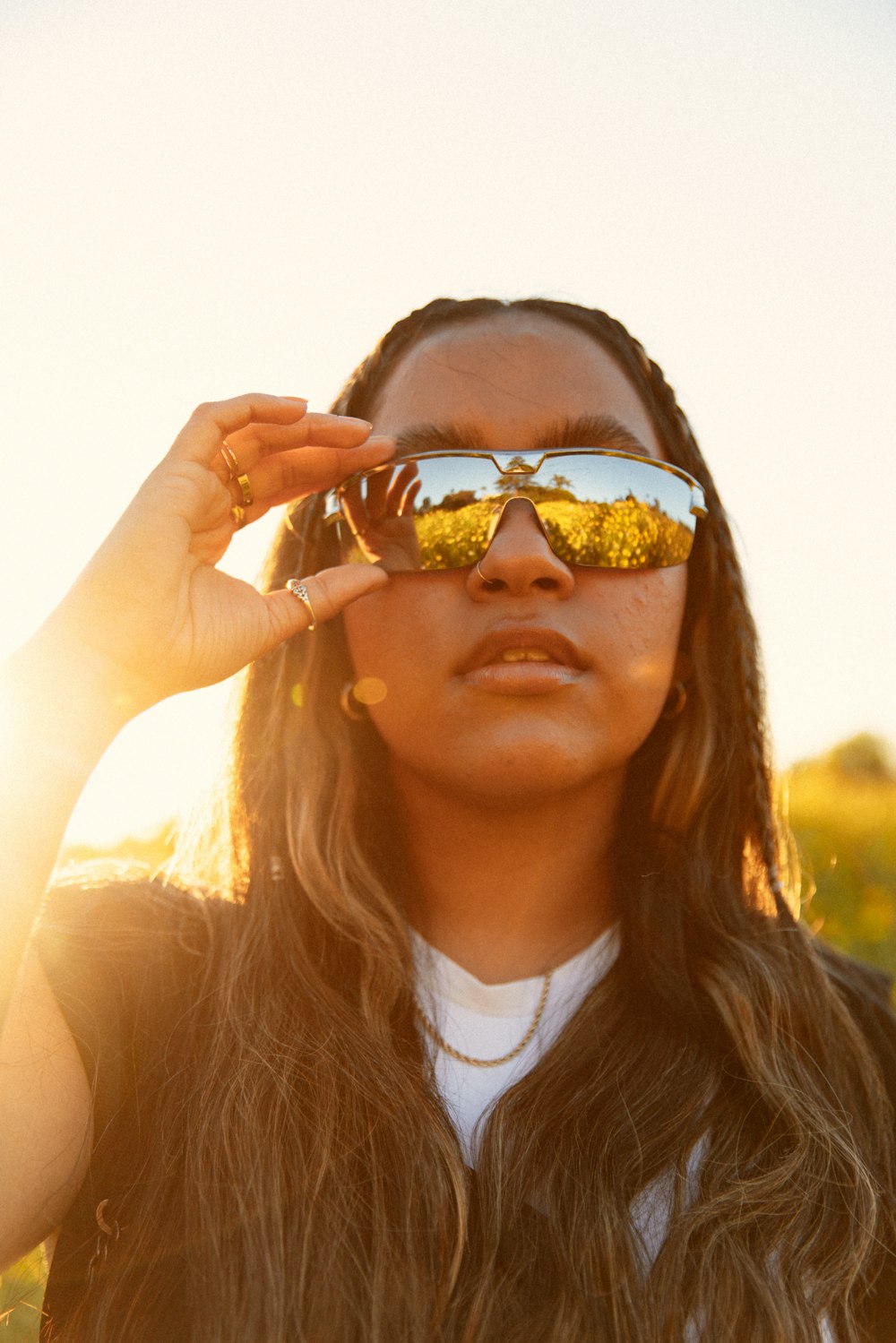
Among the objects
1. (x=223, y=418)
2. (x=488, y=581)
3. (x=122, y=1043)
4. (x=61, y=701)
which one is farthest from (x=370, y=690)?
(x=122, y=1043)

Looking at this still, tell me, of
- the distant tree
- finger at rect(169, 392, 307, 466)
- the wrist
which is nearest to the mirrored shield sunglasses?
finger at rect(169, 392, 307, 466)

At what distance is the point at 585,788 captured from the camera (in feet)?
8.33

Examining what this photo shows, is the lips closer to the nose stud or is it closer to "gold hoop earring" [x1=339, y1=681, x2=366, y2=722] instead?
the nose stud

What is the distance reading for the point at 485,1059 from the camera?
2268mm

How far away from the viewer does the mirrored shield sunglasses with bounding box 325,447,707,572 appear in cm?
238

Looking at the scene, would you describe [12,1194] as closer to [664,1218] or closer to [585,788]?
[664,1218]

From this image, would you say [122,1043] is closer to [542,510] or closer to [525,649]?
[525,649]

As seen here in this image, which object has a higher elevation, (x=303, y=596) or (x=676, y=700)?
(x=303, y=596)

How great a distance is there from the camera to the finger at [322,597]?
2.41 m

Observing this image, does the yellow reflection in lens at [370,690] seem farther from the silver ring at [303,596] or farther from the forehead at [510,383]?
the forehead at [510,383]

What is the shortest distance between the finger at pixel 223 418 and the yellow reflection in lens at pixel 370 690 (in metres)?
0.63

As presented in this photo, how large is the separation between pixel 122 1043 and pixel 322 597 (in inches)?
41.4

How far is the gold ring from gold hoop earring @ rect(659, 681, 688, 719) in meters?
1.27

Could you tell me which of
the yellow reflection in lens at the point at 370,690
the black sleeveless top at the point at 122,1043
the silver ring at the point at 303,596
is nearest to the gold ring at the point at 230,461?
the silver ring at the point at 303,596
